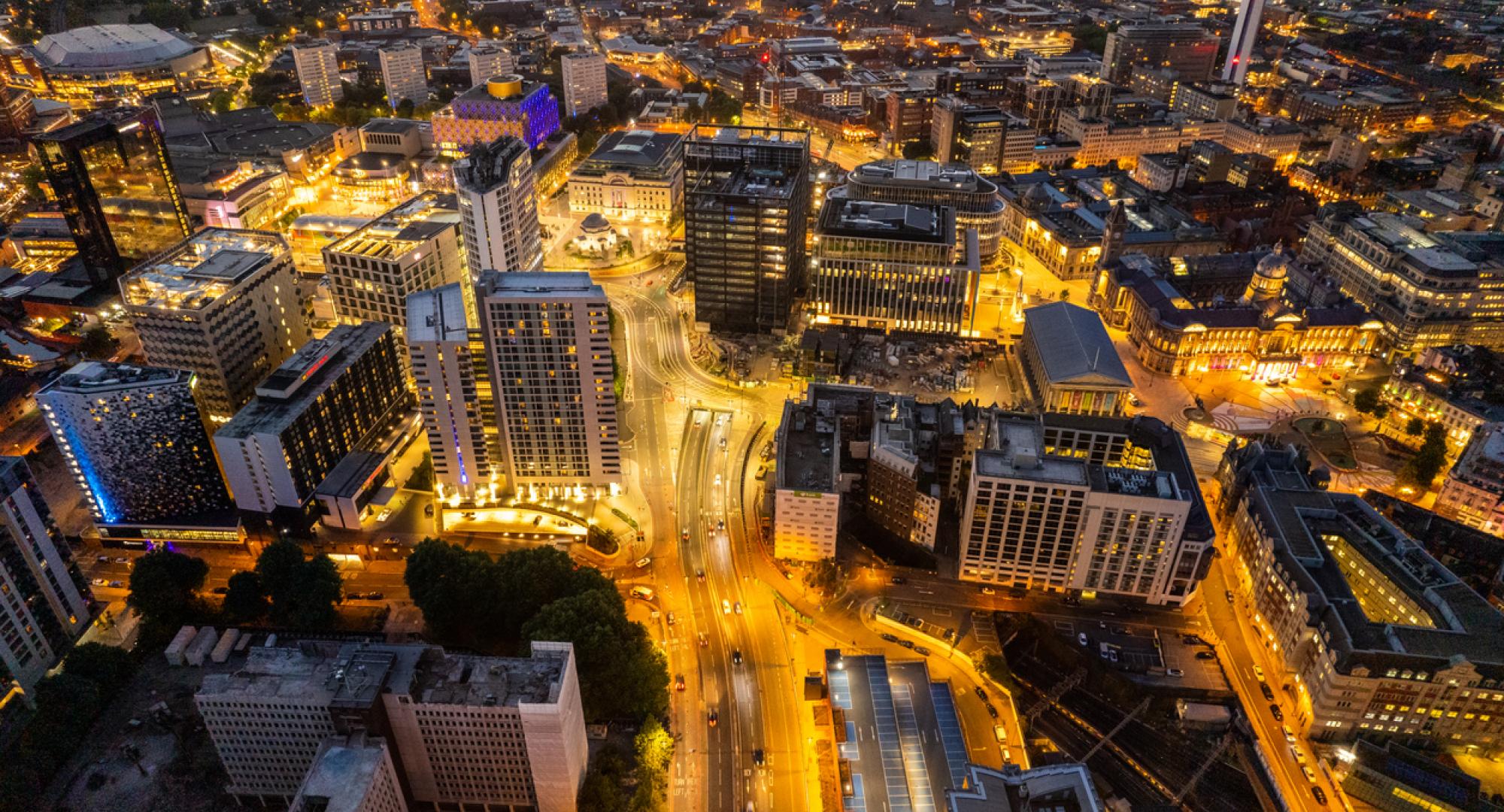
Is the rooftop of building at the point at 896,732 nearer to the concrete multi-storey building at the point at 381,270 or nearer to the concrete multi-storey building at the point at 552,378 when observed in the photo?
the concrete multi-storey building at the point at 552,378

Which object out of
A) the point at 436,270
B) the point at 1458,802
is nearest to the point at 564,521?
the point at 436,270

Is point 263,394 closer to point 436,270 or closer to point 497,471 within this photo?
point 497,471

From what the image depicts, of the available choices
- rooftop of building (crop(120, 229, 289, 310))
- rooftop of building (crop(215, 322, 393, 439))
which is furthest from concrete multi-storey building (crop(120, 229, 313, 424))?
rooftop of building (crop(215, 322, 393, 439))

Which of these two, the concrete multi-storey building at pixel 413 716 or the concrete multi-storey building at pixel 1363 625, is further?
the concrete multi-storey building at pixel 1363 625

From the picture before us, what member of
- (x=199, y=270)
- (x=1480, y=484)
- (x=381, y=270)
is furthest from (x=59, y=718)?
(x=1480, y=484)

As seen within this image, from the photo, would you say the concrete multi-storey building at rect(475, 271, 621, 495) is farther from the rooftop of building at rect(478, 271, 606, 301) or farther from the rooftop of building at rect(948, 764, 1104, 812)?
the rooftop of building at rect(948, 764, 1104, 812)

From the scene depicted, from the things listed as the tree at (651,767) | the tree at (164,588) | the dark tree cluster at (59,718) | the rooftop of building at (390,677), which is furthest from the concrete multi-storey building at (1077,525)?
the dark tree cluster at (59,718)
